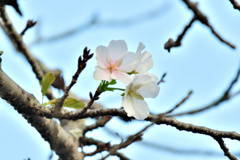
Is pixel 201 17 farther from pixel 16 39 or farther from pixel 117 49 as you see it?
pixel 16 39

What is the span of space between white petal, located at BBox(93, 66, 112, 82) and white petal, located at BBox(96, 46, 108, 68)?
0.02 meters

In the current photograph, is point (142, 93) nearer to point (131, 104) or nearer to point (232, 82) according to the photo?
point (131, 104)

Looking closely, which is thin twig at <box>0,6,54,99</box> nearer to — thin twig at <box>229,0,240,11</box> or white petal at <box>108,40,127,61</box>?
white petal at <box>108,40,127,61</box>

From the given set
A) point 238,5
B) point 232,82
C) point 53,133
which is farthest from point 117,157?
point 238,5

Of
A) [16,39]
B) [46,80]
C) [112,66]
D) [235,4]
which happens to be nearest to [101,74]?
[112,66]

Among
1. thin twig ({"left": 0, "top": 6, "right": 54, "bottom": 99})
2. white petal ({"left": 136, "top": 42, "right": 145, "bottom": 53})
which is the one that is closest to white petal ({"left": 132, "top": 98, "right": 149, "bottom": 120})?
white petal ({"left": 136, "top": 42, "right": 145, "bottom": 53})

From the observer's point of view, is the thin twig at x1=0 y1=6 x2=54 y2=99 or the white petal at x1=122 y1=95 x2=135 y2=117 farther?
the thin twig at x1=0 y1=6 x2=54 y2=99

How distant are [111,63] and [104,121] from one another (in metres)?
0.67

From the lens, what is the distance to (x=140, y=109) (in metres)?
1.30

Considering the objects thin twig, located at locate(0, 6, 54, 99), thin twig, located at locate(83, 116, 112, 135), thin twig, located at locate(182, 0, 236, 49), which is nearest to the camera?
thin twig, located at locate(182, 0, 236, 49)

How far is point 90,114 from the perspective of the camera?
4.58 ft

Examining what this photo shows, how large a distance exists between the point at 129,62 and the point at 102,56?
12cm

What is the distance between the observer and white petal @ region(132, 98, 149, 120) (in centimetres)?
128

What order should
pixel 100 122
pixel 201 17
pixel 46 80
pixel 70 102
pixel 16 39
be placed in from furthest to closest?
1. pixel 16 39
2. pixel 100 122
3. pixel 70 102
4. pixel 46 80
5. pixel 201 17
